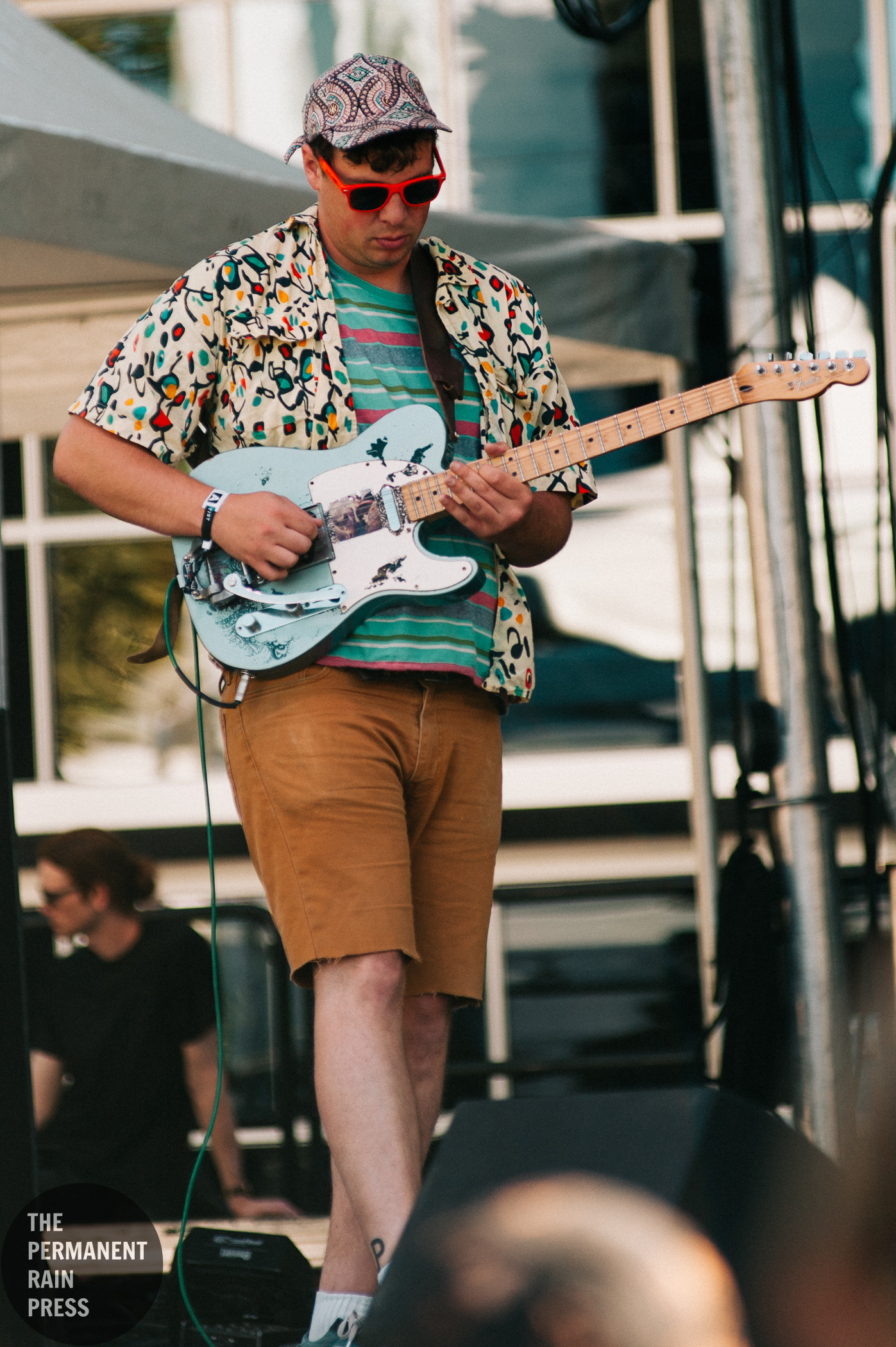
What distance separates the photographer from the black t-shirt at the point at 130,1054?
3.77 metres

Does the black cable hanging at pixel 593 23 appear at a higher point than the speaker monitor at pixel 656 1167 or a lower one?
higher

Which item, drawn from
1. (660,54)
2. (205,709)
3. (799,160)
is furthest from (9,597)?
(799,160)

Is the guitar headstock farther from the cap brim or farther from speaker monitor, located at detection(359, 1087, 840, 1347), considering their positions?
speaker monitor, located at detection(359, 1087, 840, 1347)

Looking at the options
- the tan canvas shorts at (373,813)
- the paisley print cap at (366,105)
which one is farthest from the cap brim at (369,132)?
the tan canvas shorts at (373,813)

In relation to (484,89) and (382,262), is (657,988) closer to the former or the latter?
(484,89)

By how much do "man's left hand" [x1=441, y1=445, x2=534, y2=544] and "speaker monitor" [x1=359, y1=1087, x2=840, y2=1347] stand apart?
0.86m

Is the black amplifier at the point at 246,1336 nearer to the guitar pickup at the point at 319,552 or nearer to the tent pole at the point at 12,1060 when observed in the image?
the tent pole at the point at 12,1060

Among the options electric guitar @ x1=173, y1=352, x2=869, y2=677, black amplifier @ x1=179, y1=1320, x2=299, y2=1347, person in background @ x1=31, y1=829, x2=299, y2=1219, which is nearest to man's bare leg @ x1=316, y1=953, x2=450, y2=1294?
black amplifier @ x1=179, y1=1320, x2=299, y2=1347

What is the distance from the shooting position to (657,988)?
20.6ft

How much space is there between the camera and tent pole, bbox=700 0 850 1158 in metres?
3.20

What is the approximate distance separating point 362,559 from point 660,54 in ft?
16.7

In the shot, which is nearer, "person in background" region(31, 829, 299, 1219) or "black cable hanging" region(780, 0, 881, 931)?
"black cable hanging" region(780, 0, 881, 931)

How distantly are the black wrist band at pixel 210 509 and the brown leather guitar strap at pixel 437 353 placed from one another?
1.12ft

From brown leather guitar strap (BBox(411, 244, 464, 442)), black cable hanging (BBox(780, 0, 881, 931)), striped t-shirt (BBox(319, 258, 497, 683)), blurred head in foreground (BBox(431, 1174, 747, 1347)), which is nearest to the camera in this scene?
blurred head in foreground (BBox(431, 1174, 747, 1347))
